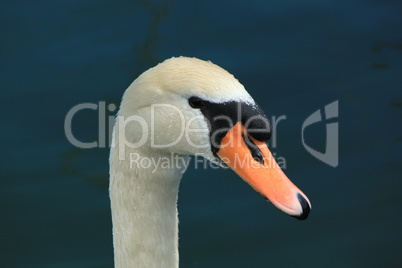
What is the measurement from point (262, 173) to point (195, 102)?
36cm

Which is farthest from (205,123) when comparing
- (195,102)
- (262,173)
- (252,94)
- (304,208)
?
(252,94)

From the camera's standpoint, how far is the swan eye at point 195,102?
283 cm

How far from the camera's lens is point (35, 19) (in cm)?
570

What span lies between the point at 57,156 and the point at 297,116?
171cm

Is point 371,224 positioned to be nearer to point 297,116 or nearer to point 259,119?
point 297,116

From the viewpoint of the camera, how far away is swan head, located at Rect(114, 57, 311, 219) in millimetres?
2752

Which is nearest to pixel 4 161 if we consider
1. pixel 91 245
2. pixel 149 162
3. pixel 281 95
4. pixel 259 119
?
pixel 91 245

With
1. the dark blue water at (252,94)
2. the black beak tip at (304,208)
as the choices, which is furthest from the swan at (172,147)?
the dark blue water at (252,94)

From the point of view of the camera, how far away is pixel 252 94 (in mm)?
5391

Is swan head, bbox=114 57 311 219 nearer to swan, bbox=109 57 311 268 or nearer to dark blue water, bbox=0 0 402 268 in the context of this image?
swan, bbox=109 57 311 268

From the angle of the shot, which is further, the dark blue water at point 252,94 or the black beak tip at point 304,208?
the dark blue water at point 252,94

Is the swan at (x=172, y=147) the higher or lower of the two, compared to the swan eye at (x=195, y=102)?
lower

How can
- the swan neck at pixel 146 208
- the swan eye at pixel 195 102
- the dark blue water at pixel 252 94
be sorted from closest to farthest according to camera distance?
the swan eye at pixel 195 102
the swan neck at pixel 146 208
the dark blue water at pixel 252 94

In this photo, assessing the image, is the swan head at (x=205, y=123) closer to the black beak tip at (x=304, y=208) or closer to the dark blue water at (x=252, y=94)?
the black beak tip at (x=304, y=208)
